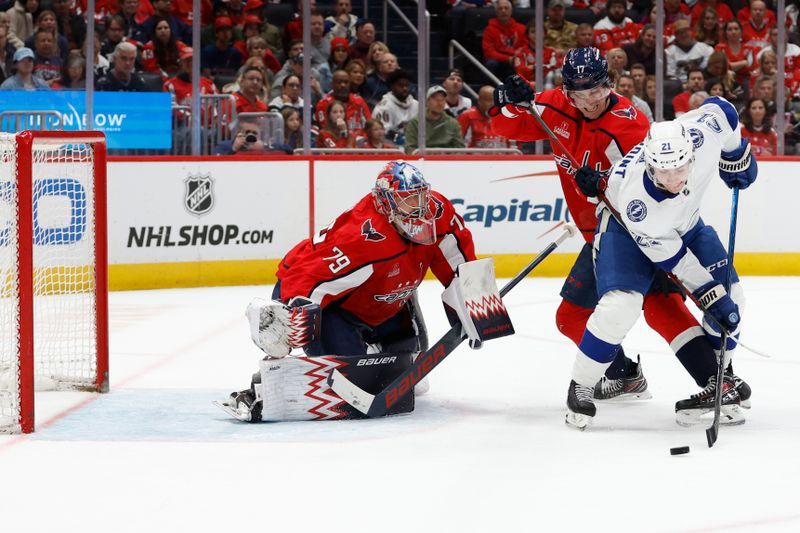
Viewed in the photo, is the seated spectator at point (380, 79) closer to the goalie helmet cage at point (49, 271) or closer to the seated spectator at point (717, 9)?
the seated spectator at point (717, 9)

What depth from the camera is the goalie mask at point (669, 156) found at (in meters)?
3.34

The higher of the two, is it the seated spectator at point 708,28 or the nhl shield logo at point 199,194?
the seated spectator at point 708,28

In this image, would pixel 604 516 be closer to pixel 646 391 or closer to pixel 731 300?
pixel 731 300

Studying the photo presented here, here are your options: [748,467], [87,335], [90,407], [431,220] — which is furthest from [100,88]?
[748,467]

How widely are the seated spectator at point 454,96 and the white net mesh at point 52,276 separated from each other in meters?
3.05

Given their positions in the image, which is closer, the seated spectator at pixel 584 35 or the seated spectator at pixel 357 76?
the seated spectator at pixel 357 76

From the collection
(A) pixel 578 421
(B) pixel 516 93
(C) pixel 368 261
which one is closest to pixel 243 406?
(C) pixel 368 261

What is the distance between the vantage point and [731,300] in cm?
361

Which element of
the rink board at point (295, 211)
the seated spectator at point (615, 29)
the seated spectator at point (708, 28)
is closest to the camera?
the rink board at point (295, 211)

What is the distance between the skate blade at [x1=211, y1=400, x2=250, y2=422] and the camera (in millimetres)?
3730

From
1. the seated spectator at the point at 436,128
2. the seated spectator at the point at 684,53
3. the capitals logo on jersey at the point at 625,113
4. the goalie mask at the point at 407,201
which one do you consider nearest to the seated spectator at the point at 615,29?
the seated spectator at the point at 684,53

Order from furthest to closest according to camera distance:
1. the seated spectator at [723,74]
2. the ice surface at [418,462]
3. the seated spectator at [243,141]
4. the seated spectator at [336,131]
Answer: the seated spectator at [723,74] < the seated spectator at [336,131] < the seated spectator at [243,141] < the ice surface at [418,462]

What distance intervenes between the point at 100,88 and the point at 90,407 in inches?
136

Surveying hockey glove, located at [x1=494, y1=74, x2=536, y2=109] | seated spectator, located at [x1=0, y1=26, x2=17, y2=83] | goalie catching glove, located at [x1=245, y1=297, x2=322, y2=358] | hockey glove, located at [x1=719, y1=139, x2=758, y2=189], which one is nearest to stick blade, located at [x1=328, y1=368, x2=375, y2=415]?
goalie catching glove, located at [x1=245, y1=297, x2=322, y2=358]
